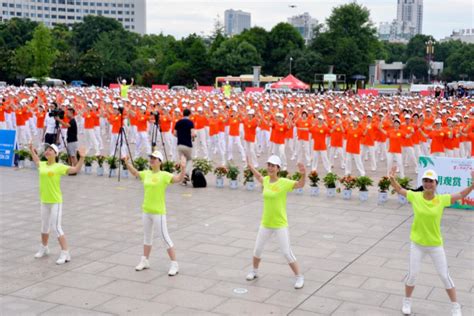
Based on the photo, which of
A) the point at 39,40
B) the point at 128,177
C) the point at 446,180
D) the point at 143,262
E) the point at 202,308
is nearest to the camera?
the point at 202,308

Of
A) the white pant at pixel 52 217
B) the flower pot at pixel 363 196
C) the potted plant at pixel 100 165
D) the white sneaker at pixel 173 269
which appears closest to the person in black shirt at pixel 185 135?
the potted plant at pixel 100 165

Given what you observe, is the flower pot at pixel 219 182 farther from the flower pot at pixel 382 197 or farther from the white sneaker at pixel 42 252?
the white sneaker at pixel 42 252

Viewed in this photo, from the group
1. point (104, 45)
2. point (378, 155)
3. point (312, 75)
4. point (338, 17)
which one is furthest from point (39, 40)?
point (378, 155)

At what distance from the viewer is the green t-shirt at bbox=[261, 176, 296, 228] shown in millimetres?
8500

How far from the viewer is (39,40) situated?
69750 mm

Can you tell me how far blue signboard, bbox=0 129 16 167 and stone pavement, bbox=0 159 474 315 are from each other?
524 cm

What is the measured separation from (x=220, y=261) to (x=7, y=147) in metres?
12.7

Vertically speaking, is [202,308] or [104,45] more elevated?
[104,45]

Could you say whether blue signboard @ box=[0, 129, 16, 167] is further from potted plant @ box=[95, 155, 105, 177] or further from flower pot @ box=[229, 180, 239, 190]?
flower pot @ box=[229, 180, 239, 190]

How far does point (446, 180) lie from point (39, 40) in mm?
63484

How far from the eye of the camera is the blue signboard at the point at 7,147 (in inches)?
790

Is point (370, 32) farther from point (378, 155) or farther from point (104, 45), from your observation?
point (378, 155)

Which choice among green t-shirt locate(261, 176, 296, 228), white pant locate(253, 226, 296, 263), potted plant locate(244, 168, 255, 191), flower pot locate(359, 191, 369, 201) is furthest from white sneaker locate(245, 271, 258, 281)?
potted plant locate(244, 168, 255, 191)

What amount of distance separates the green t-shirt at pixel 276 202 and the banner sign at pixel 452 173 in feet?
22.3
